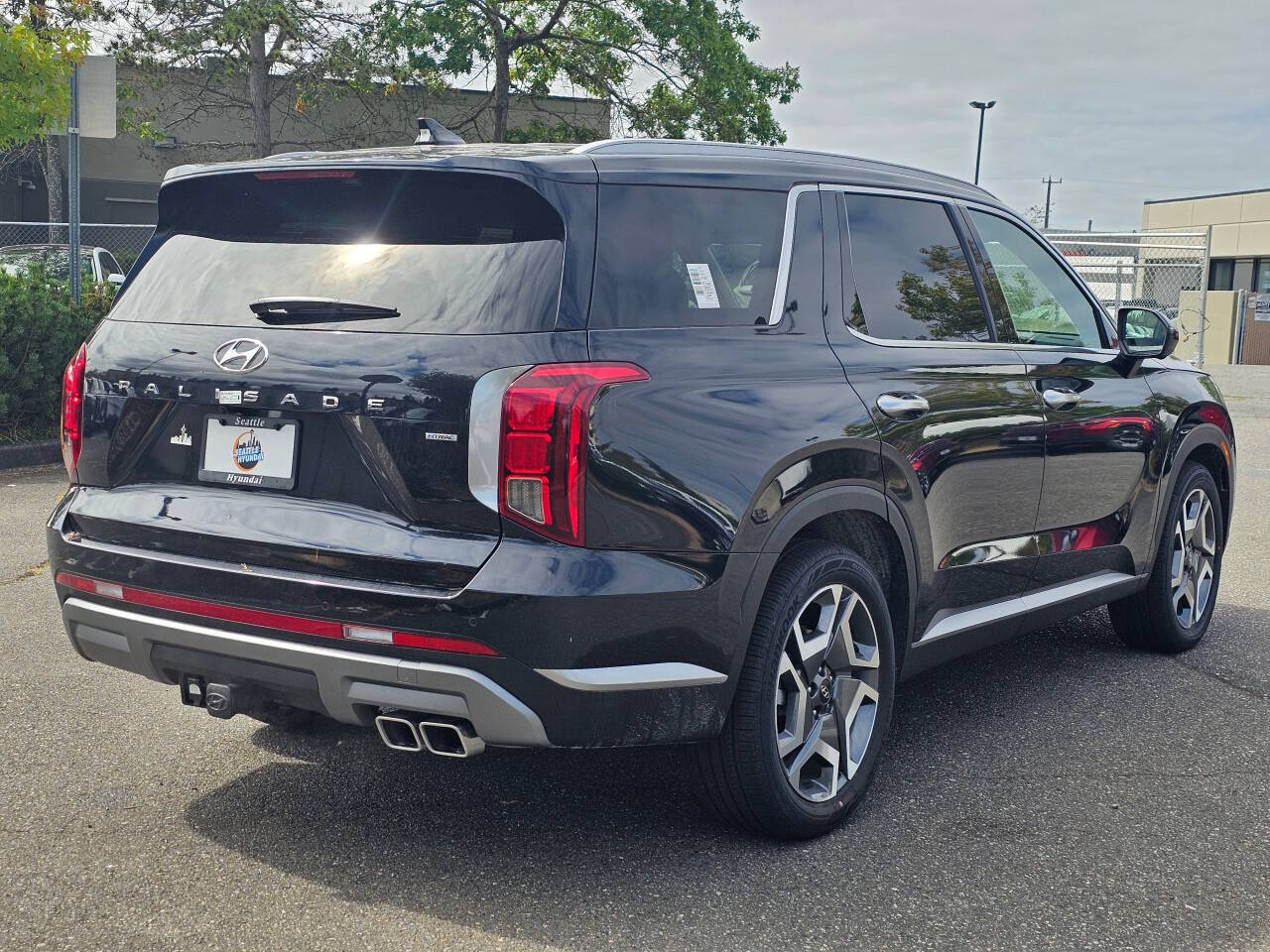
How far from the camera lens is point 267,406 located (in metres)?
3.26

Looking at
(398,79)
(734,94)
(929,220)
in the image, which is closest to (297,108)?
(398,79)

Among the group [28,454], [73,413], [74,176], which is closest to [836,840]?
[73,413]

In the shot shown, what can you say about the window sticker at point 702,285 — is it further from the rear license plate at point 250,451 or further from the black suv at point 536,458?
the rear license plate at point 250,451

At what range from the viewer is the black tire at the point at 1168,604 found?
548cm

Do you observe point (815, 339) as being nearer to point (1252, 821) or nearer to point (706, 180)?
point (706, 180)

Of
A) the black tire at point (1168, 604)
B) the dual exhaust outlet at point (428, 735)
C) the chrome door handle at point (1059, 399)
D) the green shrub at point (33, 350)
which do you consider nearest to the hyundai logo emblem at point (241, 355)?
the dual exhaust outlet at point (428, 735)

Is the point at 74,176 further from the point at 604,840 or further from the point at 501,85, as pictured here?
the point at 501,85

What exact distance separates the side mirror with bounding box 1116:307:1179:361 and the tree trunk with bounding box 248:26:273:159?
20.3 meters

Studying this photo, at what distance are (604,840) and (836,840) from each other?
624 mm

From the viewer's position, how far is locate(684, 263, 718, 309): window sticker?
3441 mm

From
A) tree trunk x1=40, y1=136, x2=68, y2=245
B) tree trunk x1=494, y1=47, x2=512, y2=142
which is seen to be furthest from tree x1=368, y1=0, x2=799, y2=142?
tree trunk x1=40, y1=136, x2=68, y2=245

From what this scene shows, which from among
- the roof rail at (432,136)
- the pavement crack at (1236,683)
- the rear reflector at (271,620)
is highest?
the roof rail at (432,136)

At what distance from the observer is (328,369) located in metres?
3.19

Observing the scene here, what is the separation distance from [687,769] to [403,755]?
3.68ft
